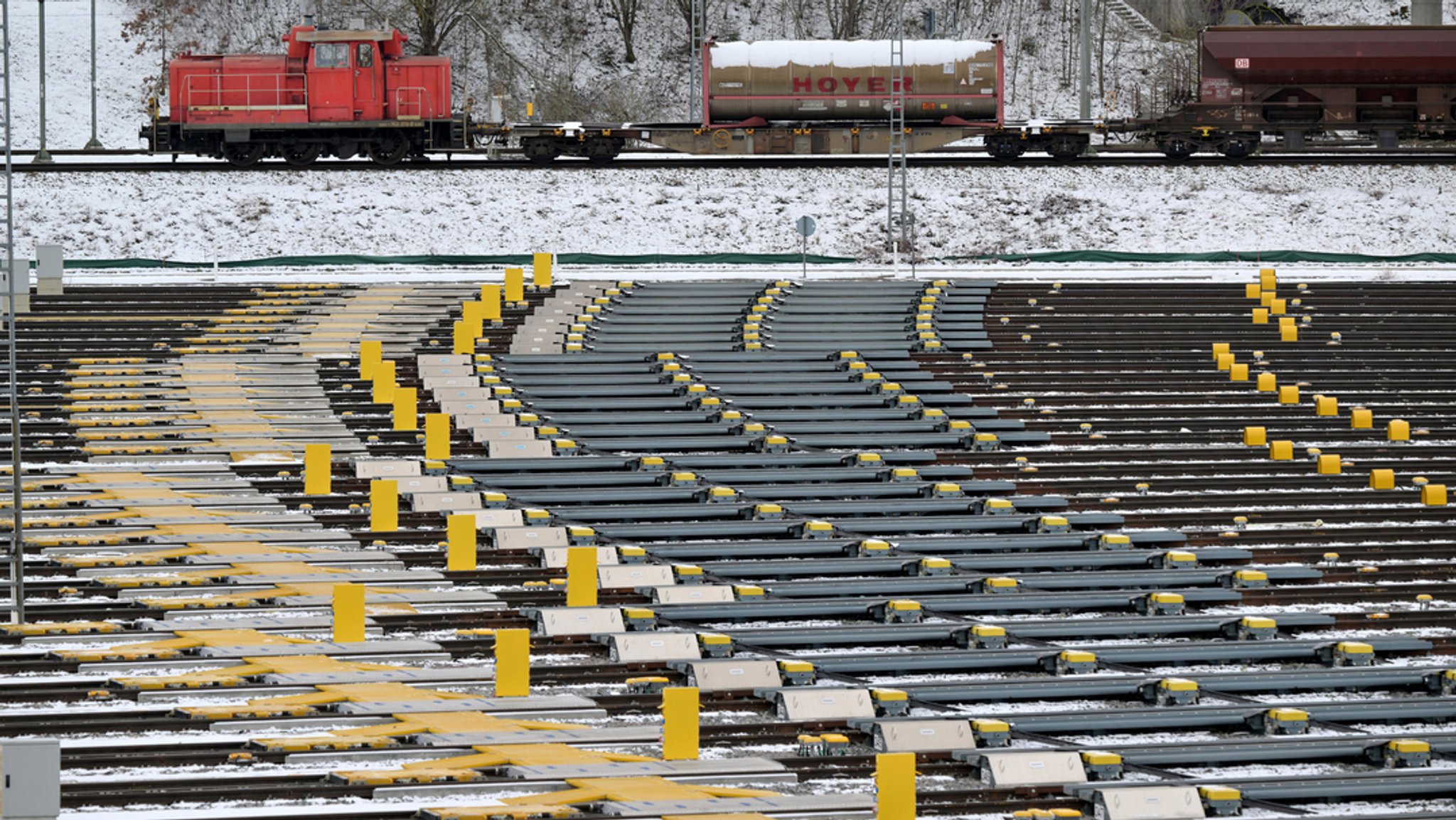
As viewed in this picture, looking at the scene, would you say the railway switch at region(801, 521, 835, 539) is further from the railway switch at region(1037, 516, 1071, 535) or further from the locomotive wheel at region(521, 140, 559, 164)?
the locomotive wheel at region(521, 140, 559, 164)

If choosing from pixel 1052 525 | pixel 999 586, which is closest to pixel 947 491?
pixel 1052 525

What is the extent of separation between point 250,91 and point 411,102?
10.8 feet

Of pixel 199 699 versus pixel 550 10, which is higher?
pixel 550 10

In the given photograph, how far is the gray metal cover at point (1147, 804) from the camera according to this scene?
14711 mm

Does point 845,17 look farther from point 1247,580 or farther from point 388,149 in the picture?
point 1247,580

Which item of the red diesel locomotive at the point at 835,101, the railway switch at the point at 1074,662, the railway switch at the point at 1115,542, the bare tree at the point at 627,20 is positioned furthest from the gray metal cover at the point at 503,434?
the bare tree at the point at 627,20

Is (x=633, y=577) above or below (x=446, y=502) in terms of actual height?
below

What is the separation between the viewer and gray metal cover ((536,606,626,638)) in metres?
19.2

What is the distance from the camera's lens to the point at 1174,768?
634 inches

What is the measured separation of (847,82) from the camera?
43.1m

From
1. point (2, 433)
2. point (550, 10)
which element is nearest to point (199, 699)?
point (2, 433)

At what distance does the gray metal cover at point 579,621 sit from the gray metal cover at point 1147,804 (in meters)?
6.04

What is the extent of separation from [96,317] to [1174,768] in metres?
21.4

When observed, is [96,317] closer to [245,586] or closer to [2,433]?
[2,433]
